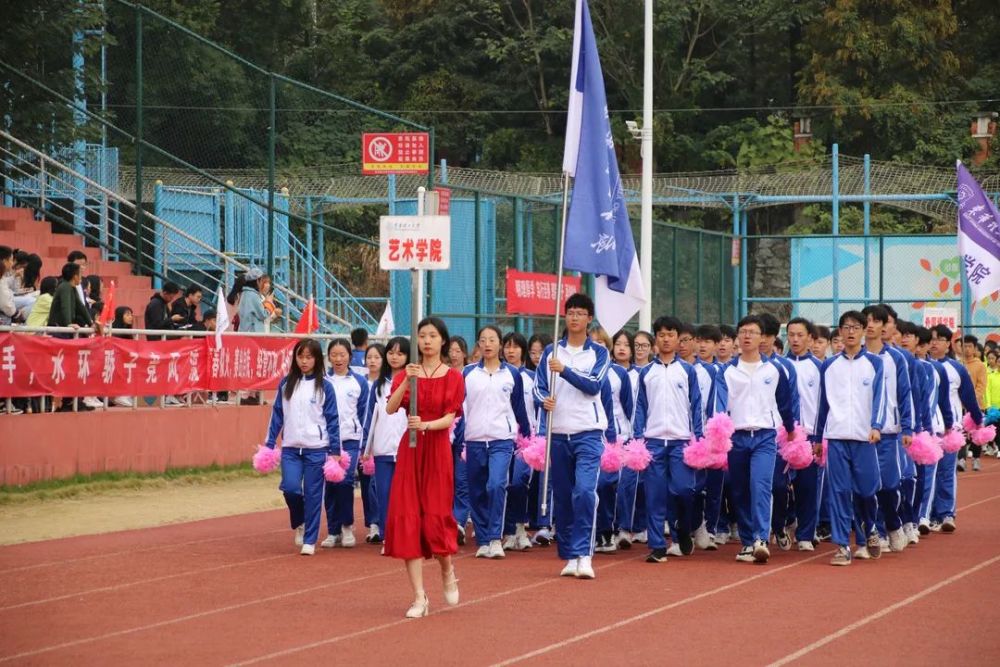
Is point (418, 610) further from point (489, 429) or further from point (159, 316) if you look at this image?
point (159, 316)

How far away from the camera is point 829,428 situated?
45.3ft

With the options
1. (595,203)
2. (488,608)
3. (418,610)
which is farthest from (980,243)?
(418,610)

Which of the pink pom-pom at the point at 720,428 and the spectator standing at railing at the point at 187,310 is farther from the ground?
the spectator standing at railing at the point at 187,310

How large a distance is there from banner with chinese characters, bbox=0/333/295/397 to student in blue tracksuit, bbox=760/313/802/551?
770 centimetres

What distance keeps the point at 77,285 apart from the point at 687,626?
1098cm

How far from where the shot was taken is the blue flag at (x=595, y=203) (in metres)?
14.0

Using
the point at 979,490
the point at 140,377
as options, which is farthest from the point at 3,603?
the point at 979,490

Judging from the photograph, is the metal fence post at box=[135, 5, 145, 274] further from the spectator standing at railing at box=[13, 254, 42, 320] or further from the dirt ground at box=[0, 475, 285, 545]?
the dirt ground at box=[0, 475, 285, 545]

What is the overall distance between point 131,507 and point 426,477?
311 inches

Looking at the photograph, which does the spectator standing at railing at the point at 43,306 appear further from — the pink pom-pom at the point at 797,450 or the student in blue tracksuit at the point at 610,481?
the pink pom-pom at the point at 797,450

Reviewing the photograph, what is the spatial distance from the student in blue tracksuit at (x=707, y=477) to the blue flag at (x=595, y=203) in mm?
718

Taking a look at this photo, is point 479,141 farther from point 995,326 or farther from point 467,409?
point 467,409

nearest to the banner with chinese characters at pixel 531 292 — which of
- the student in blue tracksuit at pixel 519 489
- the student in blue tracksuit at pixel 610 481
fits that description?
the student in blue tracksuit at pixel 519 489

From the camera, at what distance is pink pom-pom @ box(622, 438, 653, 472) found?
46.1 ft
